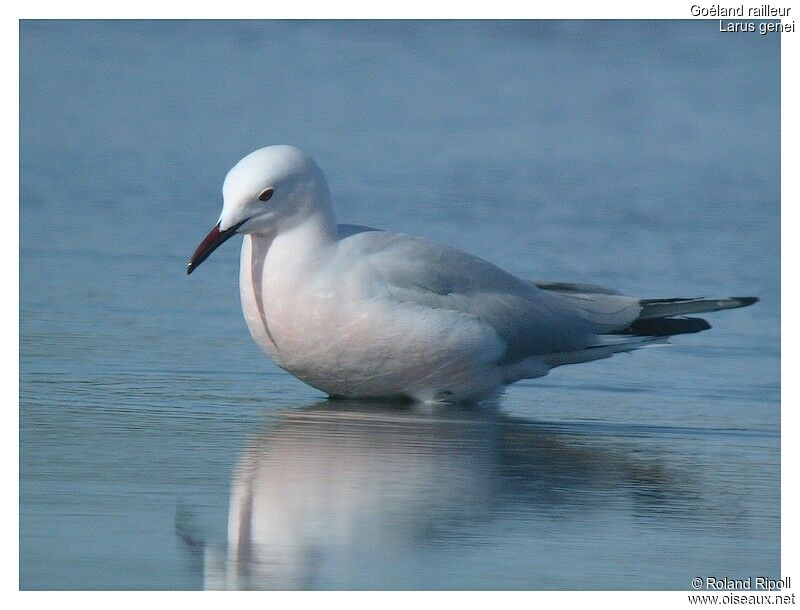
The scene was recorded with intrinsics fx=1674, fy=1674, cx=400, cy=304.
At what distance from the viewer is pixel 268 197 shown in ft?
19.4

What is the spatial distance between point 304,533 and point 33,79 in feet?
31.4

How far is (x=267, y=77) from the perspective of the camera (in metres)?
14.1

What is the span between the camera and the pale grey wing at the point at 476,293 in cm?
603

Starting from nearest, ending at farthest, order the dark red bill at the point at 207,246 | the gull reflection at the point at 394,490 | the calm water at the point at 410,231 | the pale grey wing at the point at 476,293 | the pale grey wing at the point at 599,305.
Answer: the gull reflection at the point at 394,490
the calm water at the point at 410,231
the dark red bill at the point at 207,246
the pale grey wing at the point at 476,293
the pale grey wing at the point at 599,305

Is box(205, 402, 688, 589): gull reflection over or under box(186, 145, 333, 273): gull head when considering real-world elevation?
under

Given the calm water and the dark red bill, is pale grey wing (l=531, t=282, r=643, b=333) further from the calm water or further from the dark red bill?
the dark red bill

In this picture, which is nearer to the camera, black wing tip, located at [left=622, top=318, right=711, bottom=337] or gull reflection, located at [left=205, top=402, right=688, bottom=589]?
gull reflection, located at [left=205, top=402, right=688, bottom=589]

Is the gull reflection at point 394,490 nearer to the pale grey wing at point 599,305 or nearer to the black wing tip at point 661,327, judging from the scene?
the pale grey wing at point 599,305

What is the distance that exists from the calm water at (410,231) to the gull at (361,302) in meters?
0.17

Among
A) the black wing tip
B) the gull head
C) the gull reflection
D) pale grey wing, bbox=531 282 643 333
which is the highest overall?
the gull head

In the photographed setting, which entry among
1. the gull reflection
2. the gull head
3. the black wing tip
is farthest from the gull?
the black wing tip

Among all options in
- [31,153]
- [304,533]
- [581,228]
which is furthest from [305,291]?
[31,153]

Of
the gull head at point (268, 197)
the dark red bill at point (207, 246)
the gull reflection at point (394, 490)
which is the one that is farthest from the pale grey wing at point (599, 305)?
the dark red bill at point (207, 246)

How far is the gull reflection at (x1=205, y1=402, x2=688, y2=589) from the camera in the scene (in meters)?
4.09
